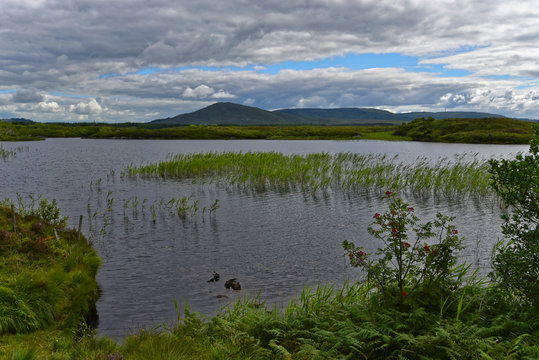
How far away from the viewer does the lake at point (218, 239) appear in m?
14.7

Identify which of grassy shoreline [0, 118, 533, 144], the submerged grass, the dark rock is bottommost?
the dark rock

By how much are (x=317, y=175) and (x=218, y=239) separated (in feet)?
69.9

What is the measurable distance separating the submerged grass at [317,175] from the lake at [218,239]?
2233mm

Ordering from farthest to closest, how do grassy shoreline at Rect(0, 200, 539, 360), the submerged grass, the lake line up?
the submerged grass, the lake, grassy shoreline at Rect(0, 200, 539, 360)

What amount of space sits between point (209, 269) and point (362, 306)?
9222 mm

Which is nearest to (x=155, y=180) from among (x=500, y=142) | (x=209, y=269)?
(x=209, y=269)

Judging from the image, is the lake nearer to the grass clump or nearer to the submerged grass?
the grass clump

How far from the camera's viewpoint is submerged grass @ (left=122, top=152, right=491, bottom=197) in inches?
1405

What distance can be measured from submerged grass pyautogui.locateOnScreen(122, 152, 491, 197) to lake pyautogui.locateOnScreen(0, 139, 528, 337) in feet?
7.33

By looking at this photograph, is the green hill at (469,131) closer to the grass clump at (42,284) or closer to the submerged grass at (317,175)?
the submerged grass at (317,175)

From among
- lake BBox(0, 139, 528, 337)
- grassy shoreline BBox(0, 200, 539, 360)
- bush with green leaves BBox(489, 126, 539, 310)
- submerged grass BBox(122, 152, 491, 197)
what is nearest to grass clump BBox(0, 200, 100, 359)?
grassy shoreline BBox(0, 200, 539, 360)

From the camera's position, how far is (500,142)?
116062 millimetres

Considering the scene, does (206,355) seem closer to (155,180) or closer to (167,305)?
(167,305)

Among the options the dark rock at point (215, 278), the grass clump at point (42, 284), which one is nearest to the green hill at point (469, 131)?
the dark rock at point (215, 278)
